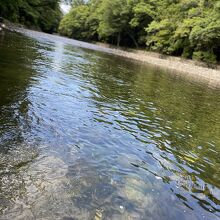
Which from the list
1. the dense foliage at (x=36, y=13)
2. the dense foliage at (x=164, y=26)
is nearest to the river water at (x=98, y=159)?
the dense foliage at (x=164, y=26)

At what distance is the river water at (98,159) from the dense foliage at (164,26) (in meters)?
36.7

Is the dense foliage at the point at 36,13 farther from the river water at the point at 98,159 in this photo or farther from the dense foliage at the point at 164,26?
the river water at the point at 98,159

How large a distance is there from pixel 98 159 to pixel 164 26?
5467 cm

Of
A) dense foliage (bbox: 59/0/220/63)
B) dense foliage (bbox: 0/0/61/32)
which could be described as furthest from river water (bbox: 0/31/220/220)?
dense foliage (bbox: 0/0/61/32)

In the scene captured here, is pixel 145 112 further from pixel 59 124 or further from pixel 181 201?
pixel 181 201

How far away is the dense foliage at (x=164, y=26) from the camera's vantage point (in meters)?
45.8

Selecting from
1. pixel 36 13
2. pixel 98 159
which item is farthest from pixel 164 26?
pixel 98 159

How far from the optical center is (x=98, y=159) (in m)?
6.21

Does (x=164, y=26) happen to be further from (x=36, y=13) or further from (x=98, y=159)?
(x=98, y=159)

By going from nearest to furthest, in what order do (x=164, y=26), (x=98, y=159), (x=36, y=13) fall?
(x=98, y=159)
(x=164, y=26)
(x=36, y=13)

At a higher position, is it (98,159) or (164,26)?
(164,26)

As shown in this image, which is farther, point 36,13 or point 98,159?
point 36,13

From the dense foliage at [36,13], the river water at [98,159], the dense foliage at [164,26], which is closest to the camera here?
the river water at [98,159]

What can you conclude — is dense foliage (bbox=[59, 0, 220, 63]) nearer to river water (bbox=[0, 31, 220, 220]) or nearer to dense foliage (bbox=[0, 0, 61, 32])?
dense foliage (bbox=[0, 0, 61, 32])
